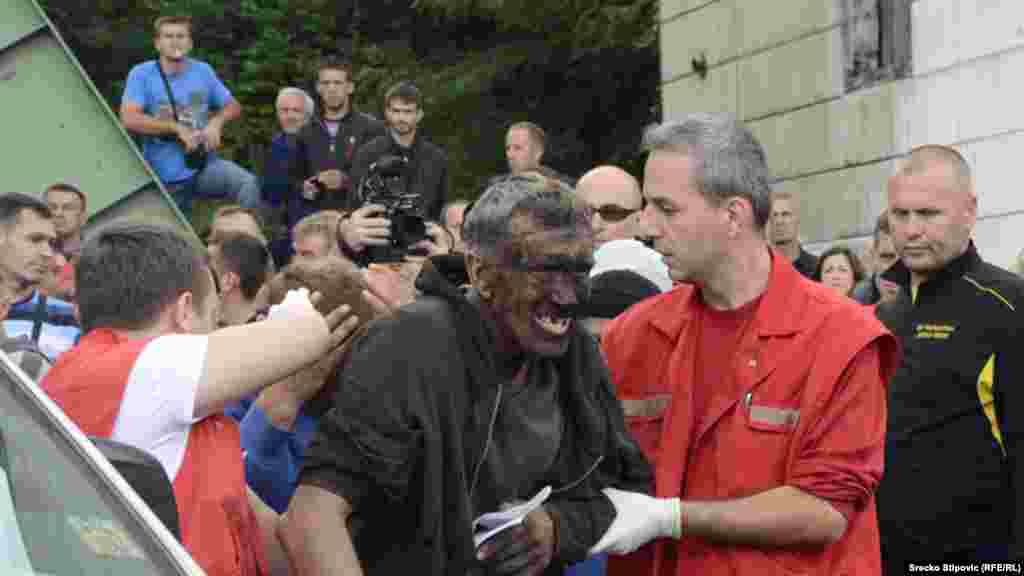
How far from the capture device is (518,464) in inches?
184

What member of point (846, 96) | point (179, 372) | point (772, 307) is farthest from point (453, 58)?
point (179, 372)

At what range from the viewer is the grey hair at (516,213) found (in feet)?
15.3

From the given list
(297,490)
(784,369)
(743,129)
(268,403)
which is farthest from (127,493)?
(743,129)

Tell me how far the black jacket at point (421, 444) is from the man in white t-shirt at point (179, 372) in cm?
20

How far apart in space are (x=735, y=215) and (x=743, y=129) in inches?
10.7

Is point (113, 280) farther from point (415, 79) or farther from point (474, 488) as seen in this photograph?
point (415, 79)

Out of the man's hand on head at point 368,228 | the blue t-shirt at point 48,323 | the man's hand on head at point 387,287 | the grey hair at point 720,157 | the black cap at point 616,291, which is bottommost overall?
the blue t-shirt at point 48,323

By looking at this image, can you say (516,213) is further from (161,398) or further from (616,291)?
(616,291)

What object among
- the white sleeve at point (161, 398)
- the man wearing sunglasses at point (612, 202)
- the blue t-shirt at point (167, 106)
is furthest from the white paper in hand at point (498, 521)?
the blue t-shirt at point (167, 106)

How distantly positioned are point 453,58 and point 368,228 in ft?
74.2

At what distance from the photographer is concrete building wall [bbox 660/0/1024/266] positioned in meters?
12.1

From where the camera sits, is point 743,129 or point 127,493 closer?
point 127,493

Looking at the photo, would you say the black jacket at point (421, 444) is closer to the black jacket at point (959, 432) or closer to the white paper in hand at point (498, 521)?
the white paper in hand at point (498, 521)

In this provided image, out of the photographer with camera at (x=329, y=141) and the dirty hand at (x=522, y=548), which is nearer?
the dirty hand at (x=522, y=548)
